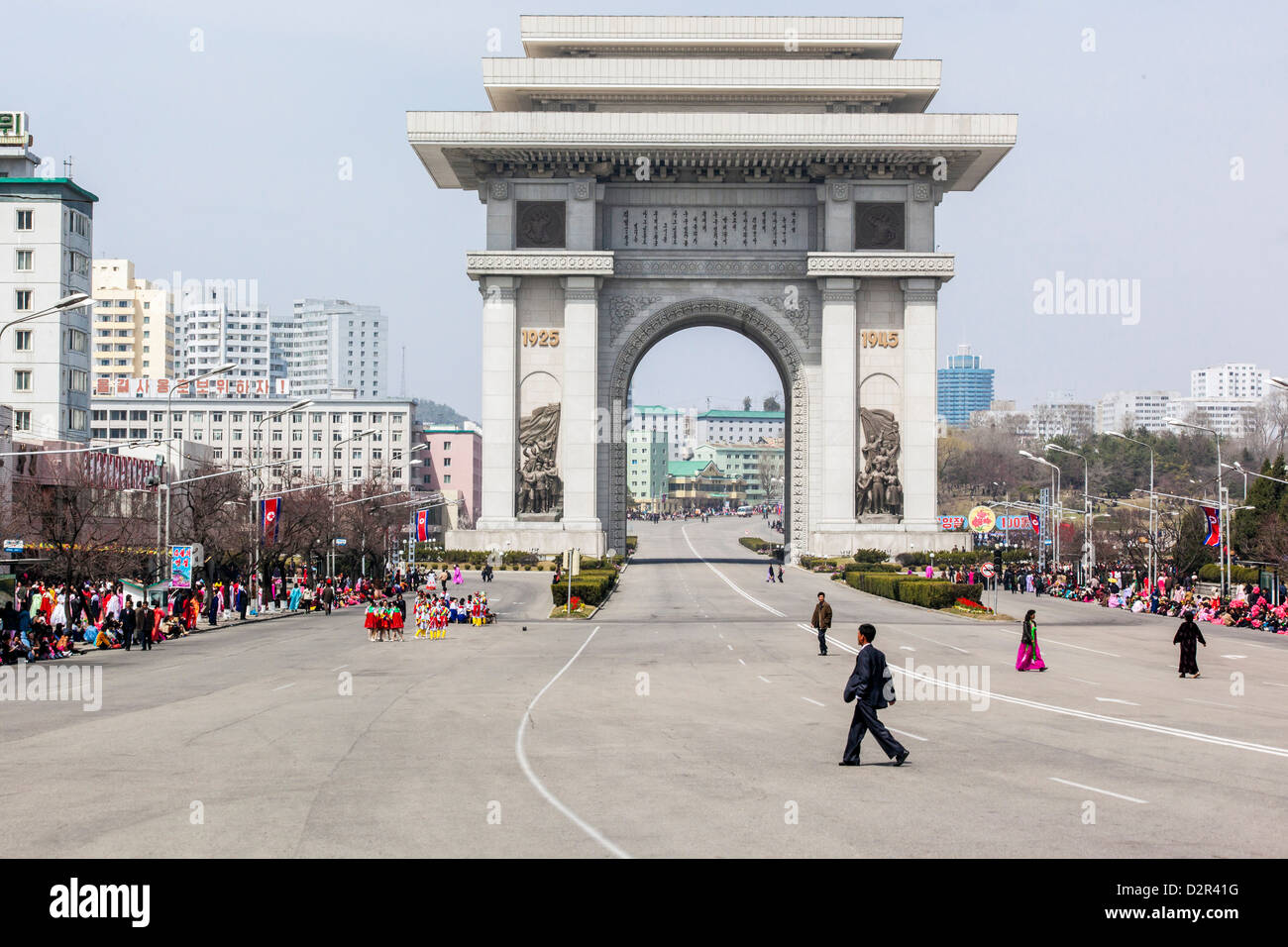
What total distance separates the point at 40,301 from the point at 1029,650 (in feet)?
225

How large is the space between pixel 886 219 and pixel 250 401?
10193 centimetres

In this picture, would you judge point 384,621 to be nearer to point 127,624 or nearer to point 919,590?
point 127,624

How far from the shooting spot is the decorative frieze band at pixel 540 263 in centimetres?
8506

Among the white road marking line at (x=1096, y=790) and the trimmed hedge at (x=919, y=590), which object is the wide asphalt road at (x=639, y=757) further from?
the trimmed hedge at (x=919, y=590)

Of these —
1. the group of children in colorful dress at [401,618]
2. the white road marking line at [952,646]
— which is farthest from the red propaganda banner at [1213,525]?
the group of children in colorful dress at [401,618]

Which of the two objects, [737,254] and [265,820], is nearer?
[265,820]

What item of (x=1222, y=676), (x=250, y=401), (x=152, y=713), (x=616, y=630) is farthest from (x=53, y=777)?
(x=250, y=401)

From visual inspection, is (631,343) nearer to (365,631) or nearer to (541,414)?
(541,414)

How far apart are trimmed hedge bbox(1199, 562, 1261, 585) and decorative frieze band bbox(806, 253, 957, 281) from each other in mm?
22907

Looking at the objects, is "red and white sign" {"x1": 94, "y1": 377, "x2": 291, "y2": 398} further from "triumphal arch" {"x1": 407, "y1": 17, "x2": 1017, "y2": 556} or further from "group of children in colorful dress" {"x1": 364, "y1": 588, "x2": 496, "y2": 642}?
"group of children in colorful dress" {"x1": 364, "y1": 588, "x2": 496, "y2": 642}

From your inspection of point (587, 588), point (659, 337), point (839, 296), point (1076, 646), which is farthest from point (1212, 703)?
point (659, 337)

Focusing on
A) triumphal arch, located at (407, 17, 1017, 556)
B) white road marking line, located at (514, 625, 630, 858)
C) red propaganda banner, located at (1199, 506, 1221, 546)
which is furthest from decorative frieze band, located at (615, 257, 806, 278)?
white road marking line, located at (514, 625, 630, 858)

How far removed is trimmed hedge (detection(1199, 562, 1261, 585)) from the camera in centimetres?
7088

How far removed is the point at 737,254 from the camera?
87625 mm
